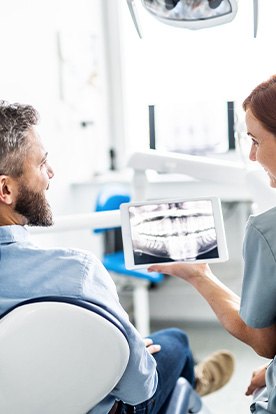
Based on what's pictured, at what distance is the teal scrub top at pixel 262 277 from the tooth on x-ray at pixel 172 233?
0.28 metres

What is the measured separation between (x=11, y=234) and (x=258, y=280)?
20.6 inches

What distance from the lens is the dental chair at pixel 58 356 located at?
118 centimetres

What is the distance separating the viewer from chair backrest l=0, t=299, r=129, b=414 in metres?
1.18

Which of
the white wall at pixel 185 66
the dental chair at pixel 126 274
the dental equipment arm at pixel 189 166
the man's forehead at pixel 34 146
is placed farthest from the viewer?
the white wall at pixel 185 66

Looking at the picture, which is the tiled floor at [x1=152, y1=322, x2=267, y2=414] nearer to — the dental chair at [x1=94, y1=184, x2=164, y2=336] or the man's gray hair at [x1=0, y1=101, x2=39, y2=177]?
the dental chair at [x1=94, y1=184, x2=164, y2=336]

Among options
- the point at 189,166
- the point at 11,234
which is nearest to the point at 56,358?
the point at 11,234

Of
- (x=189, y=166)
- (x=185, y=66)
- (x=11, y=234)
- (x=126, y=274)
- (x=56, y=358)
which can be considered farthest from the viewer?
(x=185, y=66)

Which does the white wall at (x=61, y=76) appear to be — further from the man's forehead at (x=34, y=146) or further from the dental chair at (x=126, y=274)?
the man's forehead at (x=34, y=146)

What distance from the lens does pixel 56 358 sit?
48.3 inches

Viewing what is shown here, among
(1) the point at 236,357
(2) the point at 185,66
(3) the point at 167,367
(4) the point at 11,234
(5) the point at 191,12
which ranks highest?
(5) the point at 191,12

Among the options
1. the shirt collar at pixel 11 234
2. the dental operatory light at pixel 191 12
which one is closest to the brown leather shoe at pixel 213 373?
the shirt collar at pixel 11 234

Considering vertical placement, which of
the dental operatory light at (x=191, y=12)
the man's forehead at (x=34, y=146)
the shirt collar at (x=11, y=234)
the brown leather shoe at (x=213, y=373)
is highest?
the dental operatory light at (x=191, y=12)

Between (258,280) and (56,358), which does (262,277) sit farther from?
(56,358)

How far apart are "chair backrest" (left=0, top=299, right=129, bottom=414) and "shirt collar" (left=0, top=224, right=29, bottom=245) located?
0.19 meters
